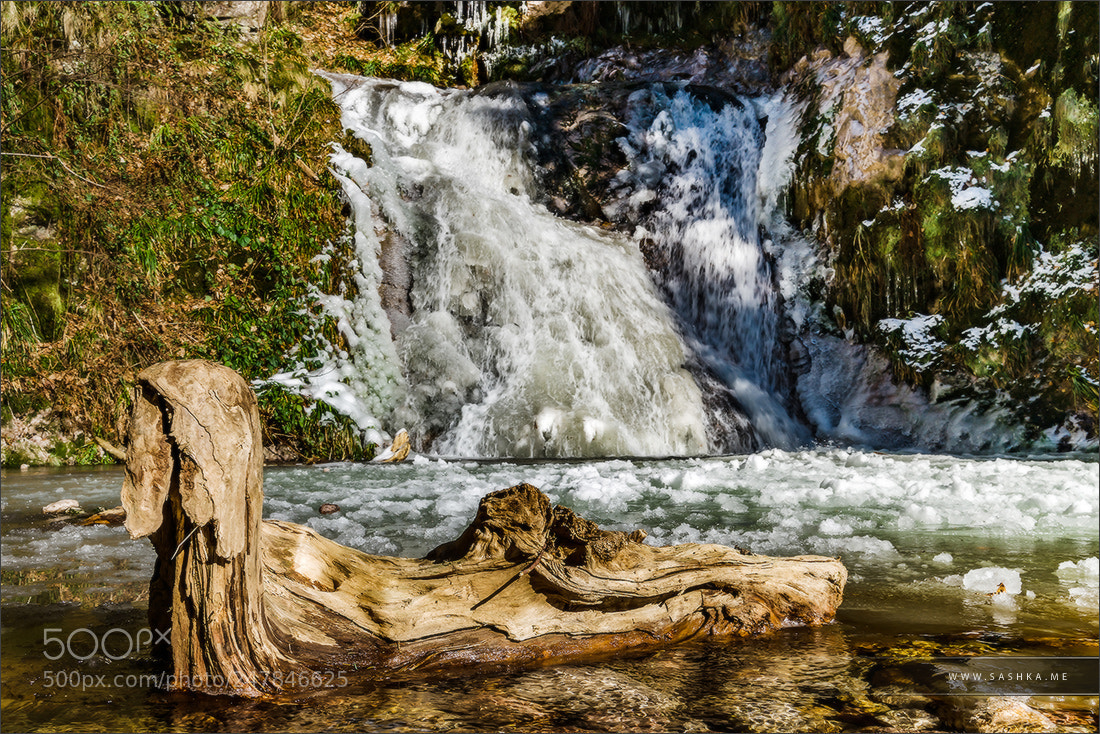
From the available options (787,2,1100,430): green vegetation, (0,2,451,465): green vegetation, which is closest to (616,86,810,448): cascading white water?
(787,2,1100,430): green vegetation

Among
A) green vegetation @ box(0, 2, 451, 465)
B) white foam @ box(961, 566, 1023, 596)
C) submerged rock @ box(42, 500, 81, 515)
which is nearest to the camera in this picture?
white foam @ box(961, 566, 1023, 596)

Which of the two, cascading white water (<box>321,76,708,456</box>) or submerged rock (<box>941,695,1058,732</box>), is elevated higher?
cascading white water (<box>321,76,708,456</box>)

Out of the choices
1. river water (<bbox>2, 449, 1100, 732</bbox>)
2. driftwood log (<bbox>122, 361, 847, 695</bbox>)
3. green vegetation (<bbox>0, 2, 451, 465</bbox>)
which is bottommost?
river water (<bbox>2, 449, 1100, 732</bbox>)

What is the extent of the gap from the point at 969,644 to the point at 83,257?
25.4ft

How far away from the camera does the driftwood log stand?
73.2 inches

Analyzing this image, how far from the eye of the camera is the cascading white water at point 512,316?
7.63m

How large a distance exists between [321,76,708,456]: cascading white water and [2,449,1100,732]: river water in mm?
1954

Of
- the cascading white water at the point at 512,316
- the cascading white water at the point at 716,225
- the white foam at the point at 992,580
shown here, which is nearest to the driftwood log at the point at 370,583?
the white foam at the point at 992,580

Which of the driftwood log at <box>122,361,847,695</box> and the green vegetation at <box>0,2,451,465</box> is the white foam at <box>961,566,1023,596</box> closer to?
the driftwood log at <box>122,361,847,695</box>

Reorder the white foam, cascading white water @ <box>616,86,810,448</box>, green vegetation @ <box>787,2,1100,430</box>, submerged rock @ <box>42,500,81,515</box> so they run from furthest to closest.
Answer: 1. cascading white water @ <box>616,86,810,448</box>
2. green vegetation @ <box>787,2,1100,430</box>
3. submerged rock @ <box>42,500,81,515</box>
4. the white foam

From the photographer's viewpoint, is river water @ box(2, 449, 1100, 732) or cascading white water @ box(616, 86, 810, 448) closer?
river water @ box(2, 449, 1100, 732)

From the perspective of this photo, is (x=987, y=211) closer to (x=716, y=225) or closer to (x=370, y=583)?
(x=716, y=225)

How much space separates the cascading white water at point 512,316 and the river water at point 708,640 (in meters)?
1.95

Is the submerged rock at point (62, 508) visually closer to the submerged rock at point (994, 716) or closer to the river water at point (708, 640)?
the river water at point (708, 640)
